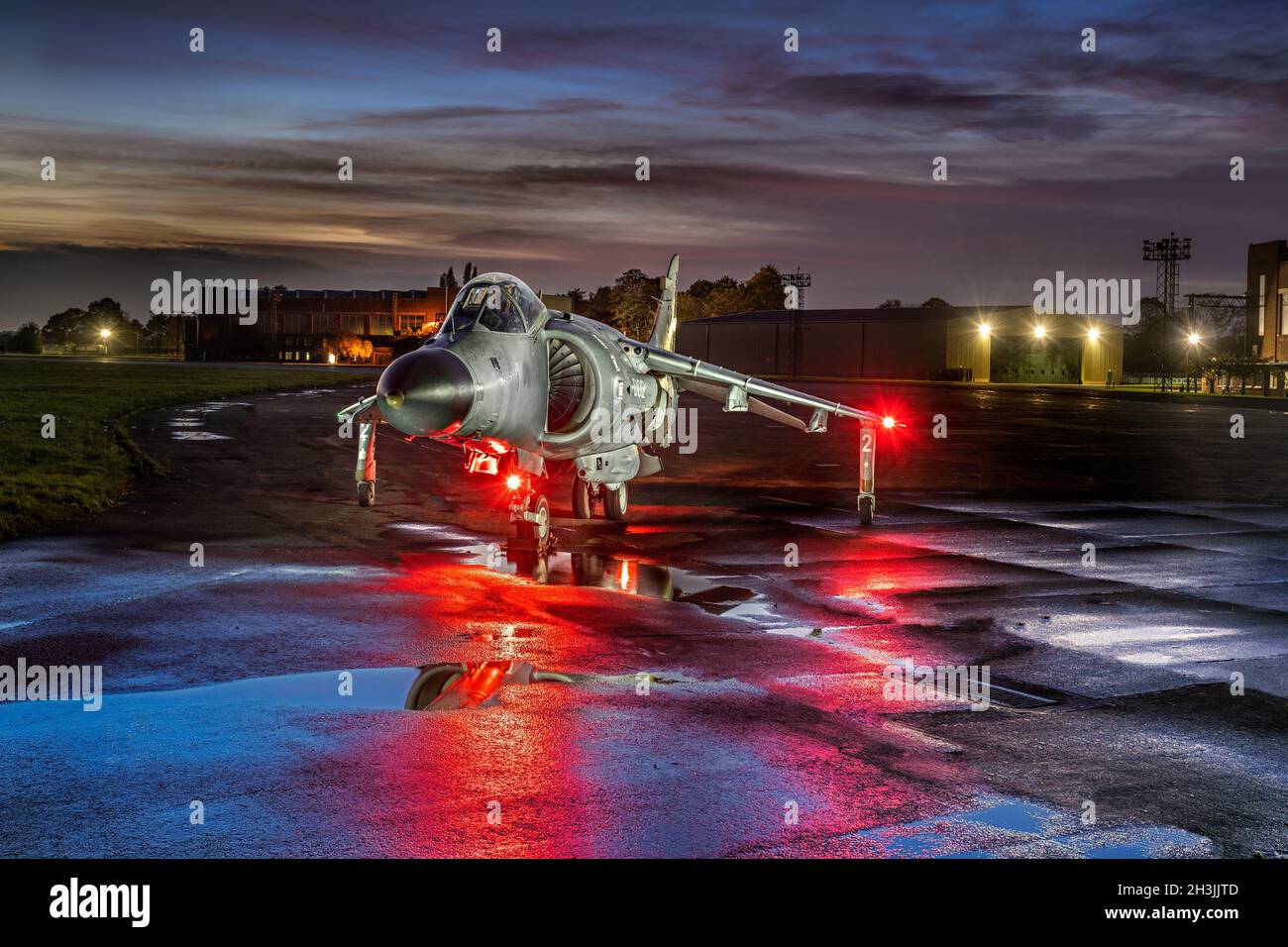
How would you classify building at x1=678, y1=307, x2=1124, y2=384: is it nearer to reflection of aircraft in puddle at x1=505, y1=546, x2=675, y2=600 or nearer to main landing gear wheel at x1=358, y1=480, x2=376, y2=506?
→ main landing gear wheel at x1=358, y1=480, x2=376, y2=506

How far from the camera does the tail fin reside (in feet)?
74.4

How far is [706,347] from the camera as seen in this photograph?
125 meters

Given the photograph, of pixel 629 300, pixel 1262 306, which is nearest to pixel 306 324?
pixel 629 300

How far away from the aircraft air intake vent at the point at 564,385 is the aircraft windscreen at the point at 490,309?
1247mm

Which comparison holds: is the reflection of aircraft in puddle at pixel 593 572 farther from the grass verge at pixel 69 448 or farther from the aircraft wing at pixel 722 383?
the grass verge at pixel 69 448

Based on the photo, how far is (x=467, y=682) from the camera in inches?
362

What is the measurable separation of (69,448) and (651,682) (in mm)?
22532

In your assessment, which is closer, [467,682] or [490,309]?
[467,682]

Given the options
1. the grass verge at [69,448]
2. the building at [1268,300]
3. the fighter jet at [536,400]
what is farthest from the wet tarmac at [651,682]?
the building at [1268,300]

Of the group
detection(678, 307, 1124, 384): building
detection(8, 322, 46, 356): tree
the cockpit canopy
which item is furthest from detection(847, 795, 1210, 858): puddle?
detection(8, 322, 46, 356): tree

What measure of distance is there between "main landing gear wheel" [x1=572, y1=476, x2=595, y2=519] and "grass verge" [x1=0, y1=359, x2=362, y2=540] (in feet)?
24.2

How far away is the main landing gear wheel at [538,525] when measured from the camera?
614 inches

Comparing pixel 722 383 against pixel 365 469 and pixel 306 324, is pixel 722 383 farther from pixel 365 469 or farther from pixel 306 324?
pixel 306 324

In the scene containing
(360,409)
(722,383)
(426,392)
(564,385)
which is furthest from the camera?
(722,383)
